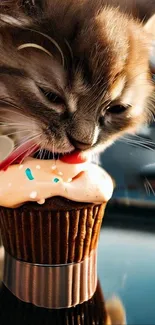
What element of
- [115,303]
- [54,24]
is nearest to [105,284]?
[115,303]

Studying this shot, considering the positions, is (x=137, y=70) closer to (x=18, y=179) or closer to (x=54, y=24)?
(x=54, y=24)

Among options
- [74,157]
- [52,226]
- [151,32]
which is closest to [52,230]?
[52,226]

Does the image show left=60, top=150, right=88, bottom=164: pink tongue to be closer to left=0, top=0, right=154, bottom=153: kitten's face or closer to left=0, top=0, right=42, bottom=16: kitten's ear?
left=0, top=0, right=154, bottom=153: kitten's face

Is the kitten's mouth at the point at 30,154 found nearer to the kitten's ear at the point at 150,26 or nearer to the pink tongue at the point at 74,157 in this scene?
the pink tongue at the point at 74,157

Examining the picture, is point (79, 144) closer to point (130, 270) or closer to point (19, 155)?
point (19, 155)

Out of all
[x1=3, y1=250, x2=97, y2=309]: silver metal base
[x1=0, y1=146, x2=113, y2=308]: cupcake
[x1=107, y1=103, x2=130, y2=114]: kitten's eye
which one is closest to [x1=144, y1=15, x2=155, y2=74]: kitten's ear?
[x1=107, y1=103, x2=130, y2=114]: kitten's eye
